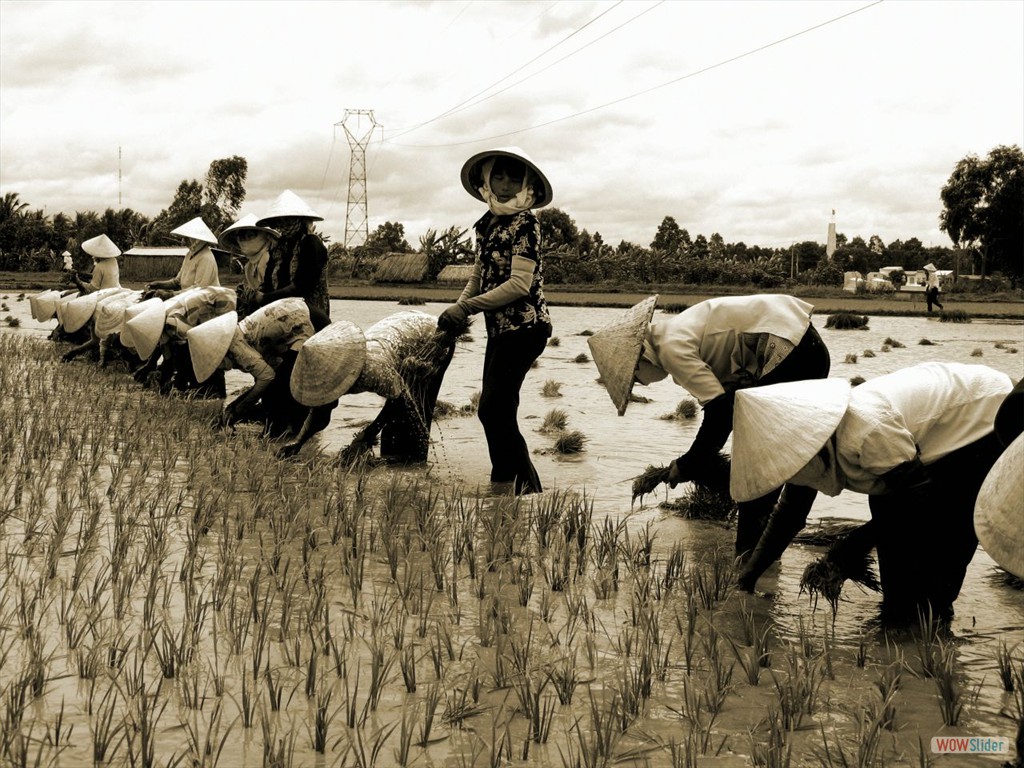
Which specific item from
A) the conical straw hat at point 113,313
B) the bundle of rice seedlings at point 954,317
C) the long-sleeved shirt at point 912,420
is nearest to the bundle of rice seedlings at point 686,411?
the conical straw hat at point 113,313

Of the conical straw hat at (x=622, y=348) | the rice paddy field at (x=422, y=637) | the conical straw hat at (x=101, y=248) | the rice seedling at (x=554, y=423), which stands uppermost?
the conical straw hat at (x=101, y=248)

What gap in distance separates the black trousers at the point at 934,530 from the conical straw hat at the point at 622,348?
1.05 m

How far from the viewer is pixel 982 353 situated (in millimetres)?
14156

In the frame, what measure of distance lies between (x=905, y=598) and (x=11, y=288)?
33.6m

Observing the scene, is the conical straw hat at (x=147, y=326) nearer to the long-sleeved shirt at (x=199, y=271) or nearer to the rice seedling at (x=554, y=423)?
the long-sleeved shirt at (x=199, y=271)

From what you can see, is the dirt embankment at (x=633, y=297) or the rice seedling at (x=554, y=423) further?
the dirt embankment at (x=633, y=297)

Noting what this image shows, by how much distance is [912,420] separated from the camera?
296 centimetres

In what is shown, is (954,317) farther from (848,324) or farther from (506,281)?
(506,281)

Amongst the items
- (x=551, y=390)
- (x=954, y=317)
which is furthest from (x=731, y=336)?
(x=954, y=317)

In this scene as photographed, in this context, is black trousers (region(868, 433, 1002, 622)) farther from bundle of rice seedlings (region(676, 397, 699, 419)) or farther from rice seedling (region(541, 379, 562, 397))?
rice seedling (region(541, 379, 562, 397))

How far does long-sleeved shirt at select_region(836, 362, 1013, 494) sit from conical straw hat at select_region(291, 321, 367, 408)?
116 inches

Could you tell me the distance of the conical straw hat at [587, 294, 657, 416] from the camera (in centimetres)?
375

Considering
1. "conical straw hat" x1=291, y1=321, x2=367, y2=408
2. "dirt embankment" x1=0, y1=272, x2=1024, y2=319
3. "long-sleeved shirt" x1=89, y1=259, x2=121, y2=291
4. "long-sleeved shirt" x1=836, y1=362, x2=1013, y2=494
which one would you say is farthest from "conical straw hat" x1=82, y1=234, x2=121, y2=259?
"dirt embankment" x1=0, y1=272, x2=1024, y2=319

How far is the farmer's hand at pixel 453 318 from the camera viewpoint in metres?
4.82
